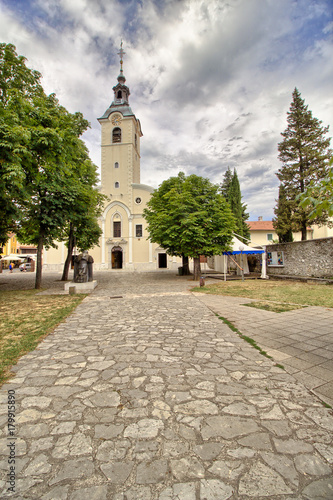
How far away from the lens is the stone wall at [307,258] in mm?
15117

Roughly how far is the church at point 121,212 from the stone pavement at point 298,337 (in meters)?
26.5

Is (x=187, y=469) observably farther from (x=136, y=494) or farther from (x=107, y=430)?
(x=107, y=430)

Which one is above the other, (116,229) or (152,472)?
(116,229)

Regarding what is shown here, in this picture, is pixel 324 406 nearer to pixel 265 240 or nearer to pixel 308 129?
pixel 308 129

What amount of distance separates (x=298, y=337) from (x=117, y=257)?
32.4m

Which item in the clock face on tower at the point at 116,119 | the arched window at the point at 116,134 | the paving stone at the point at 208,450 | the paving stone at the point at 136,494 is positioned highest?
the clock face on tower at the point at 116,119

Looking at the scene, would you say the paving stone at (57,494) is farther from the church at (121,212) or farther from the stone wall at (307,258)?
the church at (121,212)

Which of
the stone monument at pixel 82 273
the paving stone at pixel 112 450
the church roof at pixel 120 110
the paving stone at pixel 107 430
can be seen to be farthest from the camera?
the church roof at pixel 120 110

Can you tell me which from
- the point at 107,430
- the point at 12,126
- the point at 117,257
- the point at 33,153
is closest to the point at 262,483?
the point at 107,430

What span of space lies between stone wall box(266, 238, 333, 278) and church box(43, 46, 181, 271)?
16.6 m

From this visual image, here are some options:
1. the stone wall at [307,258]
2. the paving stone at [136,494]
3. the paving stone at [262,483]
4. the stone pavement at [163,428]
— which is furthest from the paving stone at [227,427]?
the stone wall at [307,258]

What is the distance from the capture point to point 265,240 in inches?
1572

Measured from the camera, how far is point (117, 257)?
35.5 meters

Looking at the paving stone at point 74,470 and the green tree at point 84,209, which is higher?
the green tree at point 84,209
